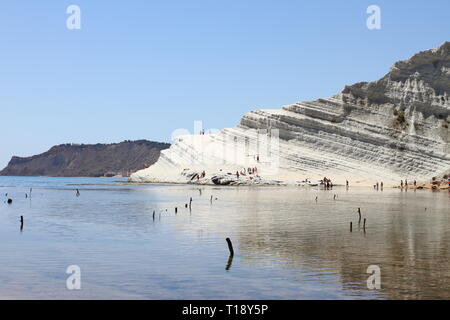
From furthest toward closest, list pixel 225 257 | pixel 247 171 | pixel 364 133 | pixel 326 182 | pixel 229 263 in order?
pixel 364 133 → pixel 247 171 → pixel 326 182 → pixel 225 257 → pixel 229 263

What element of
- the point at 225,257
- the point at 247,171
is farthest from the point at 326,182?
the point at 225,257

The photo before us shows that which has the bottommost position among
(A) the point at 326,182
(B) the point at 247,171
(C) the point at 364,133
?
(A) the point at 326,182

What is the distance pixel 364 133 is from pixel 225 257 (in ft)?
267

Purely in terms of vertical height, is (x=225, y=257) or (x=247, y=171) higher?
(x=247, y=171)

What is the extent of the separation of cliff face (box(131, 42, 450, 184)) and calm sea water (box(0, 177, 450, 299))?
60458 millimetres

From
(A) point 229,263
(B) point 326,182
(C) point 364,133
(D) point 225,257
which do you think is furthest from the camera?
(C) point 364,133

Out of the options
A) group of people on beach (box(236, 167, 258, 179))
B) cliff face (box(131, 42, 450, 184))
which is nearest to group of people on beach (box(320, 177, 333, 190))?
cliff face (box(131, 42, 450, 184))

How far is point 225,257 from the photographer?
2009 centimetres

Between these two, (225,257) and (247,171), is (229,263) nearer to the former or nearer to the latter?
(225,257)

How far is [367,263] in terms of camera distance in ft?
61.8

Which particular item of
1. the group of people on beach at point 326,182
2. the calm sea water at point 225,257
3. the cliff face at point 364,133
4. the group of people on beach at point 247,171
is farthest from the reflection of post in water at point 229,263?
the group of people on beach at point 247,171

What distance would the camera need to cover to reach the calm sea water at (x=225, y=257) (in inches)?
591

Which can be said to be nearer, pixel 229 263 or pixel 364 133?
pixel 229 263

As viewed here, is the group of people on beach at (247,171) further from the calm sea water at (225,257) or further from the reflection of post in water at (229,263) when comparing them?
the reflection of post in water at (229,263)
